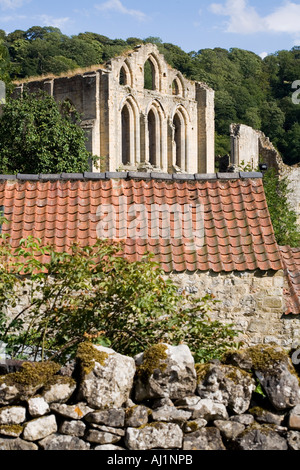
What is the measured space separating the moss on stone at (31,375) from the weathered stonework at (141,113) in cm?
3024

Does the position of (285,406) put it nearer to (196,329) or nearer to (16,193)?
(196,329)

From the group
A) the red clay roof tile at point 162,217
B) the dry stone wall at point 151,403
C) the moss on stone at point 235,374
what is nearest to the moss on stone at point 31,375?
the dry stone wall at point 151,403

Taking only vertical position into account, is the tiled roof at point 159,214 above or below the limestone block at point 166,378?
above

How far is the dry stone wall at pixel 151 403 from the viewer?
4.75m

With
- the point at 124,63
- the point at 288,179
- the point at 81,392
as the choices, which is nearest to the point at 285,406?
the point at 81,392

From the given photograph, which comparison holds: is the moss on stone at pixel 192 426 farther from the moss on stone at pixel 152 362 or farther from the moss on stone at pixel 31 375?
the moss on stone at pixel 31 375

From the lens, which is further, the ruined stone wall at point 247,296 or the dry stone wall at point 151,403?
the ruined stone wall at point 247,296

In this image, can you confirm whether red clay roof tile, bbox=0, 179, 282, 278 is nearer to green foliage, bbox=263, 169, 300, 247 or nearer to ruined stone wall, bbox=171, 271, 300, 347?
ruined stone wall, bbox=171, 271, 300, 347

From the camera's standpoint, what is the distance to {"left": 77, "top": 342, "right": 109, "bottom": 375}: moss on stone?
4.90 metres

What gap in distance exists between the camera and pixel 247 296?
30.7ft

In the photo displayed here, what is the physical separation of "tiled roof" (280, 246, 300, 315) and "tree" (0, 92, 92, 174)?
15.4 meters

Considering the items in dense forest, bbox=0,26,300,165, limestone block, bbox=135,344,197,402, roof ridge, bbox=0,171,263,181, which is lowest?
limestone block, bbox=135,344,197,402

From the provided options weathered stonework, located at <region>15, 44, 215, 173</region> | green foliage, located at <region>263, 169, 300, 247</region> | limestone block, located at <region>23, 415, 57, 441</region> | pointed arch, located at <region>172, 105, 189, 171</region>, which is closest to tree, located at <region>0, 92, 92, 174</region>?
green foliage, located at <region>263, 169, 300, 247</region>

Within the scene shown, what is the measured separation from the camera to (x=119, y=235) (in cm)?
959
